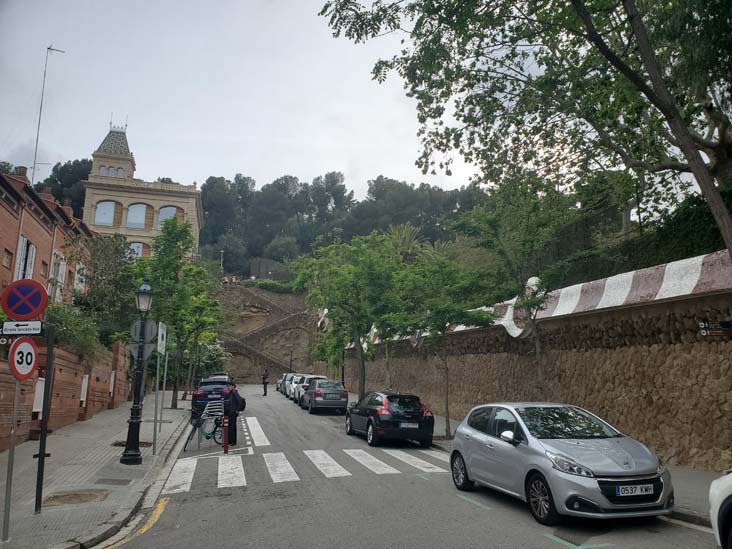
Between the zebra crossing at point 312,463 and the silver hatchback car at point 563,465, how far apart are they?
2.83 m

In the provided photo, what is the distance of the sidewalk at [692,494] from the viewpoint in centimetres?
734

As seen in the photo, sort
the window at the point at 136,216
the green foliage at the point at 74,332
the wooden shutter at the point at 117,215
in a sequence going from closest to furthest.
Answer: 1. the green foliage at the point at 74,332
2. the wooden shutter at the point at 117,215
3. the window at the point at 136,216

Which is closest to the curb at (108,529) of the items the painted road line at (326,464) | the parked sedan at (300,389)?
the painted road line at (326,464)

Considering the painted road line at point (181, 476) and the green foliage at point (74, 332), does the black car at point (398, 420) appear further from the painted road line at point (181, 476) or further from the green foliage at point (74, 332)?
the green foliage at point (74, 332)

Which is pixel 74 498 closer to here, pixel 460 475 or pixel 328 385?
pixel 460 475

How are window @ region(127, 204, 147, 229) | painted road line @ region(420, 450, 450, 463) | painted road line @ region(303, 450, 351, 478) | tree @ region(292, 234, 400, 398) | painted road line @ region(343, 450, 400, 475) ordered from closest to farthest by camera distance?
1. painted road line @ region(303, 450, 351, 478)
2. painted road line @ region(343, 450, 400, 475)
3. painted road line @ region(420, 450, 450, 463)
4. tree @ region(292, 234, 400, 398)
5. window @ region(127, 204, 147, 229)

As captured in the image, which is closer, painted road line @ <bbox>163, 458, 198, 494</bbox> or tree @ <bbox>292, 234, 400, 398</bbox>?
painted road line @ <bbox>163, 458, 198, 494</bbox>

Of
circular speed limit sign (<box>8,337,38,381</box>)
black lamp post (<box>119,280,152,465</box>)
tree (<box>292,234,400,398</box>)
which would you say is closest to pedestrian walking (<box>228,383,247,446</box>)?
black lamp post (<box>119,280,152,465</box>)

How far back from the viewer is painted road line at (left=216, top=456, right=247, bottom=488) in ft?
33.9

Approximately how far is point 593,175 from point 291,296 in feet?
207

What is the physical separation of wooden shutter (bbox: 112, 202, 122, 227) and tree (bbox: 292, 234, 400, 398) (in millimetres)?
44720

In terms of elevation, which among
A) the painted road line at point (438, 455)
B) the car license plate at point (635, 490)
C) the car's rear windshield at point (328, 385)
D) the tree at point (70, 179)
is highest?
the tree at point (70, 179)

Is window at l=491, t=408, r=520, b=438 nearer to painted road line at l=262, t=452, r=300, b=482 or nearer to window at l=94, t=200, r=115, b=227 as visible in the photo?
painted road line at l=262, t=452, r=300, b=482

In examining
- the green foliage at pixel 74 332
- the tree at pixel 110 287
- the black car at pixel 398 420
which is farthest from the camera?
the tree at pixel 110 287
